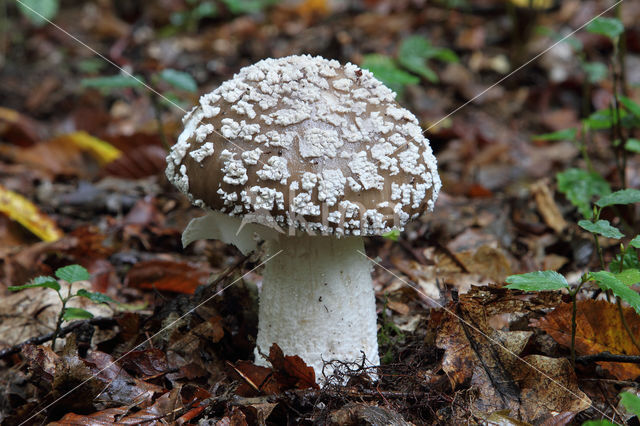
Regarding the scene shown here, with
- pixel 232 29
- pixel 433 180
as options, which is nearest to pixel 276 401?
pixel 433 180

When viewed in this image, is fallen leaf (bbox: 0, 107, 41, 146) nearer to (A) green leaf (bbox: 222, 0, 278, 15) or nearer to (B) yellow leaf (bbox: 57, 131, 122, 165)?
(B) yellow leaf (bbox: 57, 131, 122, 165)

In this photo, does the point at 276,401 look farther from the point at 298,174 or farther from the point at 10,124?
the point at 10,124

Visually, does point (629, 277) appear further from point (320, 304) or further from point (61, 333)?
point (61, 333)

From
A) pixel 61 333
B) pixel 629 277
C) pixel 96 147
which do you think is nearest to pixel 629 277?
pixel 629 277

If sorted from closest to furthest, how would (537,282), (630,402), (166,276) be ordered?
(630,402) < (537,282) < (166,276)

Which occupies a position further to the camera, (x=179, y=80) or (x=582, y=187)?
(x=179, y=80)

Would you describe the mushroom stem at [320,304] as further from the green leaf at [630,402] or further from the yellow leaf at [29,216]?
the yellow leaf at [29,216]
